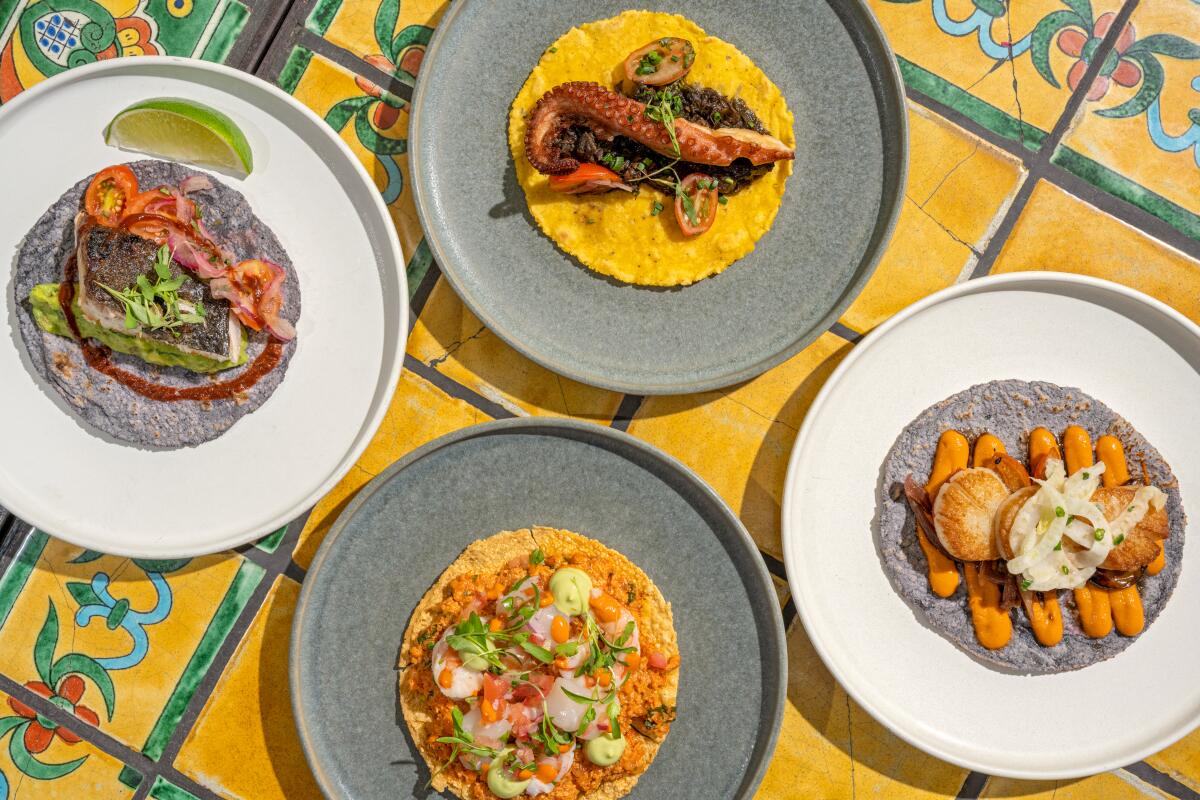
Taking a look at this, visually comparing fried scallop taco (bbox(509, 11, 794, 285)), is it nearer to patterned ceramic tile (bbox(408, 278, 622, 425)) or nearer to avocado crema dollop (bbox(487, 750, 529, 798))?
patterned ceramic tile (bbox(408, 278, 622, 425))

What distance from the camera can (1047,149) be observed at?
3496 mm

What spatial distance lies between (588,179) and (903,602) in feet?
7.32

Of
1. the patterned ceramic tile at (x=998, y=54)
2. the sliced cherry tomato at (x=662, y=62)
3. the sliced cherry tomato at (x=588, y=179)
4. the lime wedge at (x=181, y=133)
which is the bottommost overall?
the lime wedge at (x=181, y=133)

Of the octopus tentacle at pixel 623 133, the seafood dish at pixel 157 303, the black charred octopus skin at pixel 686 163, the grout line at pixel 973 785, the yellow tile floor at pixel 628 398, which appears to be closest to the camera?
the seafood dish at pixel 157 303

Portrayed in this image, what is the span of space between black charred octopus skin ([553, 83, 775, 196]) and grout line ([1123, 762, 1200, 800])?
125 inches

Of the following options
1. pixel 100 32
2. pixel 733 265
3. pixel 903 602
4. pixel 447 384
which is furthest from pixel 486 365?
pixel 100 32

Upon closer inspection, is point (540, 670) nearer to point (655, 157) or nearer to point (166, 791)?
point (166, 791)

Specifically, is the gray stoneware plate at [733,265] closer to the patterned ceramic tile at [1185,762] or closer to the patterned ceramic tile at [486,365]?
the patterned ceramic tile at [486,365]

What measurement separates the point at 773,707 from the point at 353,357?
2.26 m

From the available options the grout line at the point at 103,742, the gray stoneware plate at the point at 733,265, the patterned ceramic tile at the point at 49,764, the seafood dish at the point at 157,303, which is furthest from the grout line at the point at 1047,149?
the patterned ceramic tile at the point at 49,764

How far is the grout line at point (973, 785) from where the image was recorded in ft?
11.7


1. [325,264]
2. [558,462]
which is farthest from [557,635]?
[325,264]

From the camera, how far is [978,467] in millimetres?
3336

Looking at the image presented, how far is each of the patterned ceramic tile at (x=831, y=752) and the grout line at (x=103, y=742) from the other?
2568 millimetres
